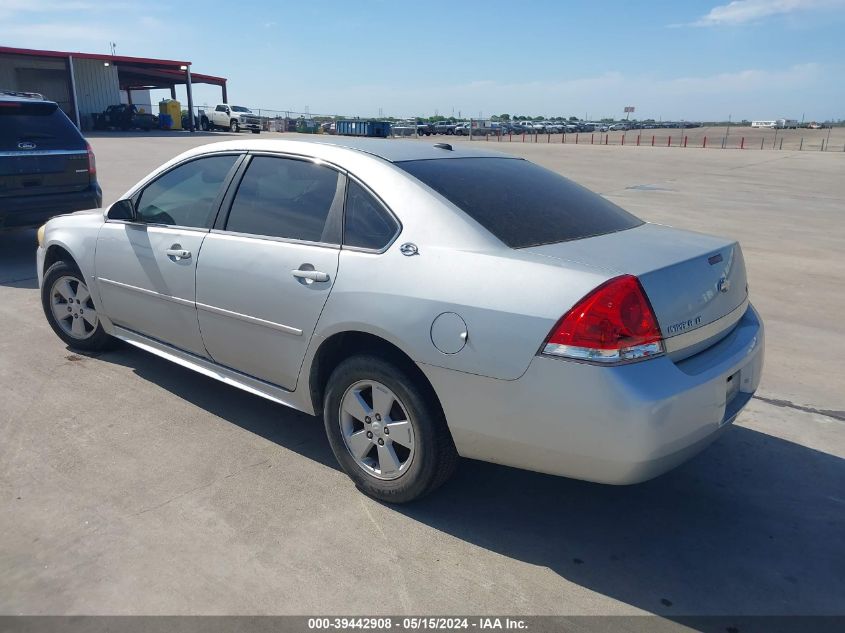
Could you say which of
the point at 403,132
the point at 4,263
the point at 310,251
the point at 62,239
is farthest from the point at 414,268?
the point at 403,132

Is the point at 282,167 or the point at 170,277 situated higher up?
the point at 282,167

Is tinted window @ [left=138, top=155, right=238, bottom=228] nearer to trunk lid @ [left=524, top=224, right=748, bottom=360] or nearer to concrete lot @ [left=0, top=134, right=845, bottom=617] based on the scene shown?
concrete lot @ [left=0, top=134, right=845, bottom=617]

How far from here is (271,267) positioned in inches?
135

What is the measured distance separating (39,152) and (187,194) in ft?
15.4

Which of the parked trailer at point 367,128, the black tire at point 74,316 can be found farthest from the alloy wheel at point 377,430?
the parked trailer at point 367,128

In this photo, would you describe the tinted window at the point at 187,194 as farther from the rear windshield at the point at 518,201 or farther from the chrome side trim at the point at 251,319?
the rear windshield at the point at 518,201

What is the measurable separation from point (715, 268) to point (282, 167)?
2.24 meters

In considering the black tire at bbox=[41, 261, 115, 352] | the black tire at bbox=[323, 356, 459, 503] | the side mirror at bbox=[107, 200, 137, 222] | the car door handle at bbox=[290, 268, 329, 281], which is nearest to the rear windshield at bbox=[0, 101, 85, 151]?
the black tire at bbox=[41, 261, 115, 352]

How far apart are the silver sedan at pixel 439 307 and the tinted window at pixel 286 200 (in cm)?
1

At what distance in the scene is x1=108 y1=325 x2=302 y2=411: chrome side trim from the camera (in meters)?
3.58

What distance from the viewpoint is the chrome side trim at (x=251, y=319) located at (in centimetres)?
334

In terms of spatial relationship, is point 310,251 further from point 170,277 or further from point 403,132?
point 403,132

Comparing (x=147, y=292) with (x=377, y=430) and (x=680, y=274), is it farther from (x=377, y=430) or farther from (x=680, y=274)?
(x=680, y=274)

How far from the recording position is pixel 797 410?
429cm
